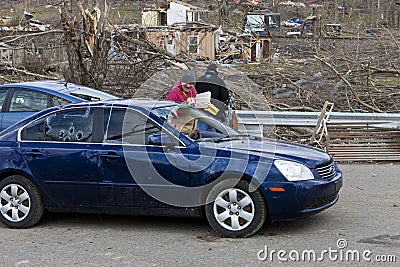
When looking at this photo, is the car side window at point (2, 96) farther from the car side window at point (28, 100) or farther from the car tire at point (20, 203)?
the car tire at point (20, 203)

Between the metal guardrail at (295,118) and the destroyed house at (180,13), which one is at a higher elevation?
the destroyed house at (180,13)

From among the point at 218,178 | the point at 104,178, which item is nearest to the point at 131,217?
the point at 104,178

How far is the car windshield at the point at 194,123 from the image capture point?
7613 mm

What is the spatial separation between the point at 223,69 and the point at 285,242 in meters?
10.5

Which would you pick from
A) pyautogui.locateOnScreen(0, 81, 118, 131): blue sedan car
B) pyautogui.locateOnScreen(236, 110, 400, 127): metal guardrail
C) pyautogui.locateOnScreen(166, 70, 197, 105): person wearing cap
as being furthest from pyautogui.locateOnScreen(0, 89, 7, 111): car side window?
pyautogui.locateOnScreen(236, 110, 400, 127): metal guardrail

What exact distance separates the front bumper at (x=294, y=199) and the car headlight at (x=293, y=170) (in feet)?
0.20

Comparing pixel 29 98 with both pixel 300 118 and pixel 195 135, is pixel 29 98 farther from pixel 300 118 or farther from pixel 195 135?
pixel 300 118

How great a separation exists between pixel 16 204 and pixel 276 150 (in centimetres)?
312

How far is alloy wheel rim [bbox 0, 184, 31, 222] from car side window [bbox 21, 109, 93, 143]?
63 cm

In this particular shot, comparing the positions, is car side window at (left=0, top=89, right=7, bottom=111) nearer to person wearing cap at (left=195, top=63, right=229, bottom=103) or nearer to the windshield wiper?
person wearing cap at (left=195, top=63, right=229, bottom=103)

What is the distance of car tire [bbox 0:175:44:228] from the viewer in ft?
24.9

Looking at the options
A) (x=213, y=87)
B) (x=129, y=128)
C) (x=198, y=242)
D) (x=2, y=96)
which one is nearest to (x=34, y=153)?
(x=129, y=128)

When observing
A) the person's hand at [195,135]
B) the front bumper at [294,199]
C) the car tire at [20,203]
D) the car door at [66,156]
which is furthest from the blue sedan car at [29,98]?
the front bumper at [294,199]

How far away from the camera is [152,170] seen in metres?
7.18
